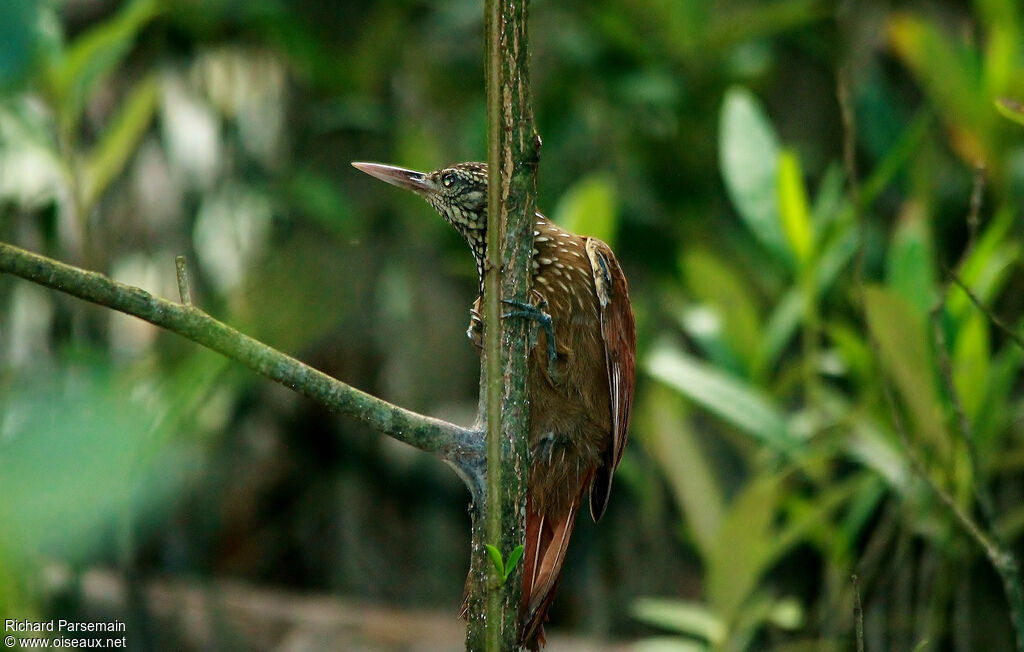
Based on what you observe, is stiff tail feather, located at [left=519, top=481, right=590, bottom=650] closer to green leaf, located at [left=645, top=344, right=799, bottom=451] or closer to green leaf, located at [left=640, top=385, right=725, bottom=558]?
green leaf, located at [left=645, top=344, right=799, bottom=451]

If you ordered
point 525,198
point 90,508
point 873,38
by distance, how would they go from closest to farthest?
point 90,508, point 525,198, point 873,38

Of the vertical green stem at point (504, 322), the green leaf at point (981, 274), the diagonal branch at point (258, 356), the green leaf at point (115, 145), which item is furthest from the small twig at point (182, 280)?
the green leaf at point (115, 145)

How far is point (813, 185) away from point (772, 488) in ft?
6.97

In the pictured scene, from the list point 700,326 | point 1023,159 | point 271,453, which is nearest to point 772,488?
point 700,326

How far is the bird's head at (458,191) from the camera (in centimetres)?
214

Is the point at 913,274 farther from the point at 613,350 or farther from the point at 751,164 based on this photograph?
the point at 613,350

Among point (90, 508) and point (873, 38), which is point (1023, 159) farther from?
point (90, 508)

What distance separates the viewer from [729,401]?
2.90 meters

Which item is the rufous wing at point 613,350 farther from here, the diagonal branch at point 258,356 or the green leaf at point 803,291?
the green leaf at point 803,291

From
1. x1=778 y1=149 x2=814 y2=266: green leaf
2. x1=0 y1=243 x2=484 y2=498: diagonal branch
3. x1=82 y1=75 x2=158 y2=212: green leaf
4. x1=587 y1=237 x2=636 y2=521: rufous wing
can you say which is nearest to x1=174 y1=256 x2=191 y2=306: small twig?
x1=0 y1=243 x2=484 y2=498: diagonal branch

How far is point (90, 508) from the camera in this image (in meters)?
0.65

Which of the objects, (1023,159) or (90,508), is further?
(1023,159)

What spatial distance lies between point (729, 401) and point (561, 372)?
1.03m

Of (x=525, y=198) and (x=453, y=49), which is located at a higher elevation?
(x=453, y=49)
